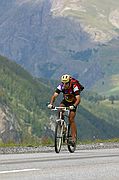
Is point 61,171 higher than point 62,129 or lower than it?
lower

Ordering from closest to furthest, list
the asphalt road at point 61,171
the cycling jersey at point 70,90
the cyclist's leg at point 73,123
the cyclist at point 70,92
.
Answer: the asphalt road at point 61,171 < the cyclist at point 70,92 < the cycling jersey at point 70,90 < the cyclist's leg at point 73,123

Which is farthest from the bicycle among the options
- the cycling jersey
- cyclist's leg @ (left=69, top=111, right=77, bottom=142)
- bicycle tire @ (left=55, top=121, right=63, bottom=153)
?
the cycling jersey

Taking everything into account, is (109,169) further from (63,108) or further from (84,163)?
(63,108)

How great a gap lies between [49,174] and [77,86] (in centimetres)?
914

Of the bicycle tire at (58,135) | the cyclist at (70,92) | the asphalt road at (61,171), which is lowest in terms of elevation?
the asphalt road at (61,171)

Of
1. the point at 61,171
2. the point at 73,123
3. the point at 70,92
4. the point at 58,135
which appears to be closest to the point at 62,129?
the point at 58,135

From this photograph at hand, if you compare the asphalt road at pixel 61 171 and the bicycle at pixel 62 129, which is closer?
the asphalt road at pixel 61 171

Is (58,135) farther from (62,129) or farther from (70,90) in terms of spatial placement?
(70,90)

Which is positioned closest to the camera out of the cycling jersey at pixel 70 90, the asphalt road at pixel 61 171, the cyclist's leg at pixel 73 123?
the asphalt road at pixel 61 171

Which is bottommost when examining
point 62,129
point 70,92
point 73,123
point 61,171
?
point 61,171

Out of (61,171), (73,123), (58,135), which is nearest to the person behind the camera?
(61,171)

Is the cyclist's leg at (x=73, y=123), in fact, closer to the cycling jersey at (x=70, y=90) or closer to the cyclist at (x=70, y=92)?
the cyclist at (x=70, y=92)

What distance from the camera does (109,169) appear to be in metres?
14.8

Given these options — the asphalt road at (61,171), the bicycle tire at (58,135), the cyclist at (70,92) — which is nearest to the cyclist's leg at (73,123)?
the cyclist at (70,92)
